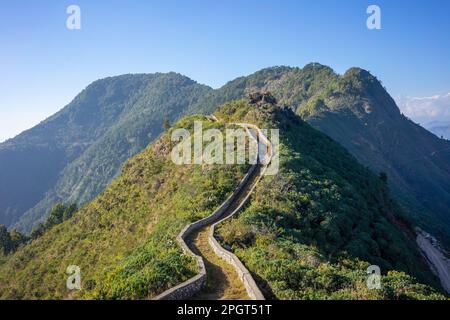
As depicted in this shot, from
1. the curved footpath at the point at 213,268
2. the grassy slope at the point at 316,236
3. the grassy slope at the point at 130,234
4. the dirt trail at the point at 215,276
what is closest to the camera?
the curved footpath at the point at 213,268

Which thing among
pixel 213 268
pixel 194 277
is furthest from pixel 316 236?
pixel 194 277

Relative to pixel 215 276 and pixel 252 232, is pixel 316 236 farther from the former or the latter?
pixel 215 276

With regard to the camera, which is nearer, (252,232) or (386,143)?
(252,232)

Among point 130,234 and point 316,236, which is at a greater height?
point 316,236

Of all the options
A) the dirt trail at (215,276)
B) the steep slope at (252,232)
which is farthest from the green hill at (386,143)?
the dirt trail at (215,276)

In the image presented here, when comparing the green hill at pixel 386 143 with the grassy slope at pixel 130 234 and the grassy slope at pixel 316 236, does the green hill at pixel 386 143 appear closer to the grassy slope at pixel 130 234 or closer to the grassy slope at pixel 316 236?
the grassy slope at pixel 316 236
